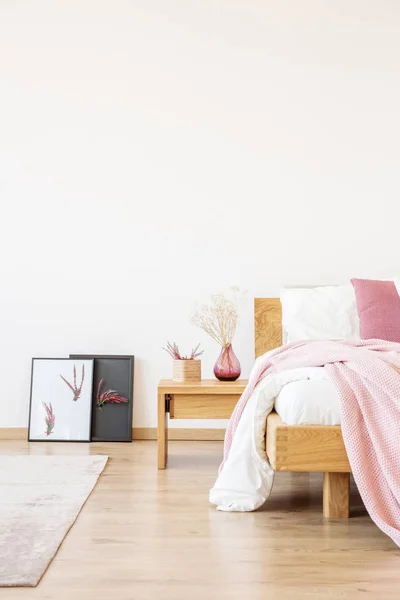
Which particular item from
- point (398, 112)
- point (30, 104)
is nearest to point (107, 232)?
point (30, 104)

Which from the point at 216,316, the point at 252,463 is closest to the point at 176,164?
the point at 216,316

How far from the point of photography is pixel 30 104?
4.87m

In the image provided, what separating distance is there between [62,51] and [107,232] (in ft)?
4.00

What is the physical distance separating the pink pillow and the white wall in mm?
646

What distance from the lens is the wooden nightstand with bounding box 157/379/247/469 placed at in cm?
385

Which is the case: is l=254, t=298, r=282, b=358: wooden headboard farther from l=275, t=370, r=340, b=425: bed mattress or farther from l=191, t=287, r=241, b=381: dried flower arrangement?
l=275, t=370, r=340, b=425: bed mattress

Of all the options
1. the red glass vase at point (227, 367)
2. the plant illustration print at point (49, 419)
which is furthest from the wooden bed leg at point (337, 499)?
the plant illustration print at point (49, 419)

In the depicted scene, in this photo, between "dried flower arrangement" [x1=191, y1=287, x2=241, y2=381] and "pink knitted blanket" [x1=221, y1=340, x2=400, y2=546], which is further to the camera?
"dried flower arrangement" [x1=191, y1=287, x2=241, y2=381]

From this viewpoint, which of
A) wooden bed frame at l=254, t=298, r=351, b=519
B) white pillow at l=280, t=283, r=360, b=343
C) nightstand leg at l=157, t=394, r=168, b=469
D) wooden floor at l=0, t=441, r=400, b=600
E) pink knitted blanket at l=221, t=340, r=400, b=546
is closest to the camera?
wooden floor at l=0, t=441, r=400, b=600

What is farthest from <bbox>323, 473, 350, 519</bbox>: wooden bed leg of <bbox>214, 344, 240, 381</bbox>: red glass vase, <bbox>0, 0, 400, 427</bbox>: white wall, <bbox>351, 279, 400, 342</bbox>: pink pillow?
<bbox>0, 0, 400, 427</bbox>: white wall

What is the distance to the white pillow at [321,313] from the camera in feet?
13.9

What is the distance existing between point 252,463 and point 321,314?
1538mm

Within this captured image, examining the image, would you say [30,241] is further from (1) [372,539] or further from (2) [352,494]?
(1) [372,539]

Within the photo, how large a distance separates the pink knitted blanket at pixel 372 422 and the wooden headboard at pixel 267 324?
158 centimetres
